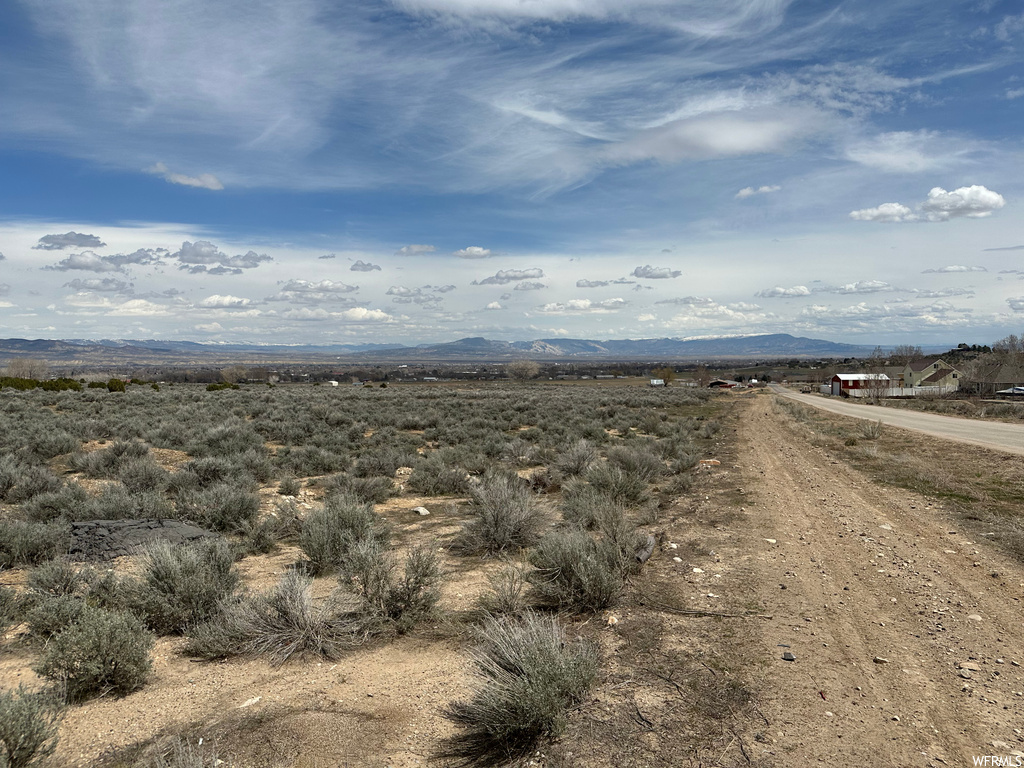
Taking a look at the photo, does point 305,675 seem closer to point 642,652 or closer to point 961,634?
point 642,652

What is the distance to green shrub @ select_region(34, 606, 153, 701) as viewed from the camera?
4332 millimetres

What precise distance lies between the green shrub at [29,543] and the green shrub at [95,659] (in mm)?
3691

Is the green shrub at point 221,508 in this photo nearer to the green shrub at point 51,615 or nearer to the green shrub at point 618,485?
the green shrub at point 51,615

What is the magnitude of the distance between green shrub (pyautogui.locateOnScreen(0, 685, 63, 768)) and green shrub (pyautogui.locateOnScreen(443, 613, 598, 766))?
2.53m

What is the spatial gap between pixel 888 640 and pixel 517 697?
348cm

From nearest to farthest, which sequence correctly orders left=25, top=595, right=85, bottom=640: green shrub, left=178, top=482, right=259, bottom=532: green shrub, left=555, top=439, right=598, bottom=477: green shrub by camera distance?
left=25, top=595, right=85, bottom=640: green shrub, left=178, top=482, right=259, bottom=532: green shrub, left=555, top=439, right=598, bottom=477: green shrub

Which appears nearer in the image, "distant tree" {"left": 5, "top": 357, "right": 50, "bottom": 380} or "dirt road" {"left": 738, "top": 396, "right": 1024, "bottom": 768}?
"dirt road" {"left": 738, "top": 396, "right": 1024, "bottom": 768}

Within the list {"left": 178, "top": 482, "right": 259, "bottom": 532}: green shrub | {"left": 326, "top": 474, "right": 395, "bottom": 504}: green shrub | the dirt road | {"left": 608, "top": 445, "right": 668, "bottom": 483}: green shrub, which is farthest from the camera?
{"left": 608, "top": 445, "right": 668, "bottom": 483}: green shrub

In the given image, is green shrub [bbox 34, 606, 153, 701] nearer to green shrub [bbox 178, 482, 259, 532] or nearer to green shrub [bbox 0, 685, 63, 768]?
green shrub [bbox 0, 685, 63, 768]

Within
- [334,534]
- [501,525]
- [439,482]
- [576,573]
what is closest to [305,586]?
[334,534]

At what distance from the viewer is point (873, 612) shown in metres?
5.45

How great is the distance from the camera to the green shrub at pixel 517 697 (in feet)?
12.0

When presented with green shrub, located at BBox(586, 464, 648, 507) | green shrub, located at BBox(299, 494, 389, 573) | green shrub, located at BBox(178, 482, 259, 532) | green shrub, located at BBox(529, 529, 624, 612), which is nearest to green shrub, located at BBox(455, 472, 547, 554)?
green shrub, located at BBox(299, 494, 389, 573)

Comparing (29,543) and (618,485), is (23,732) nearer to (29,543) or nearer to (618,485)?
(29,543)
